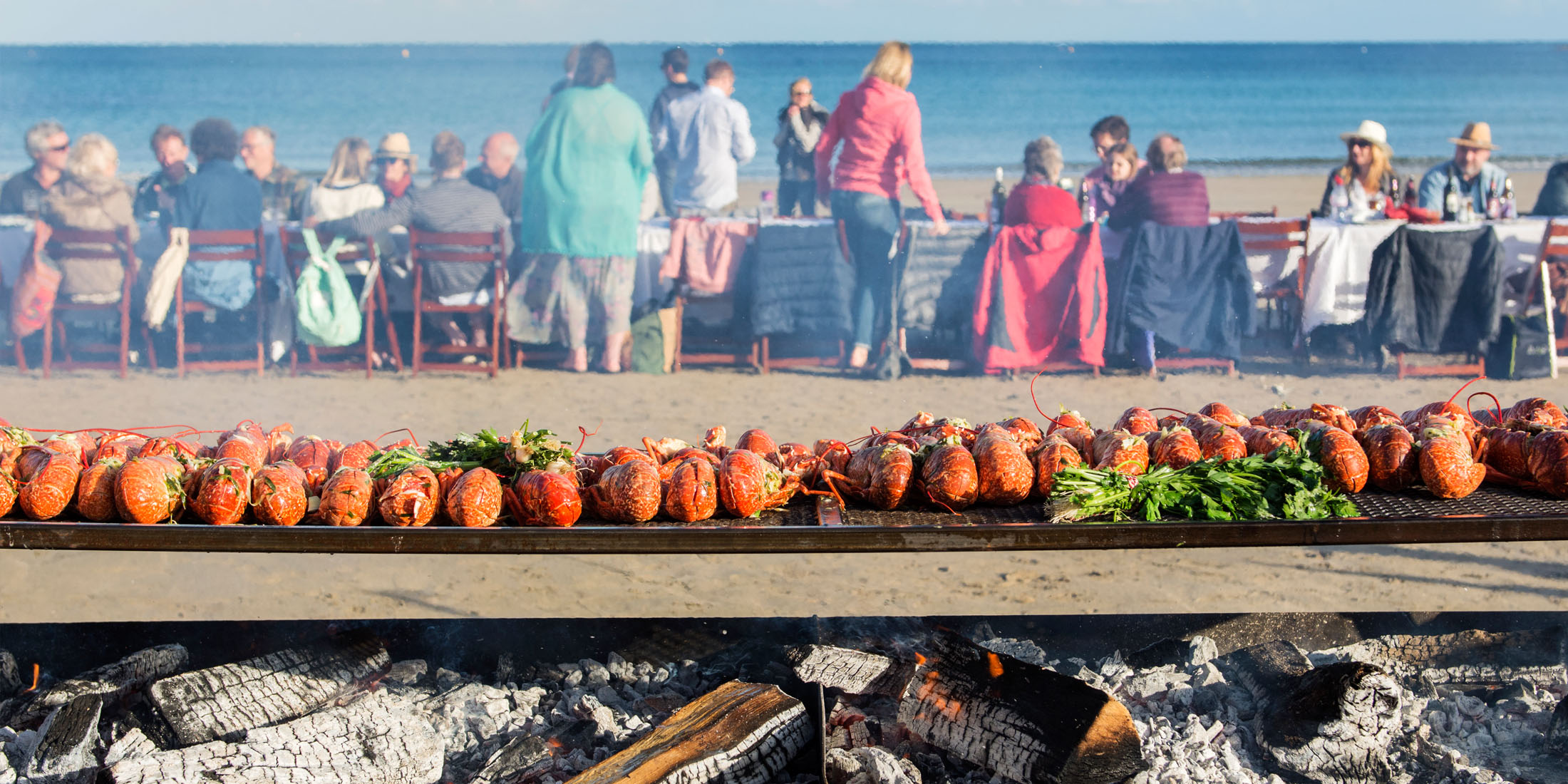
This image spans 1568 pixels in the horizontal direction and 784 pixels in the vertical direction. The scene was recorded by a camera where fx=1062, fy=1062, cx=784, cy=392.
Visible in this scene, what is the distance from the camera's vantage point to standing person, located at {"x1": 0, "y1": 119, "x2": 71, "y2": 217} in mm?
8016

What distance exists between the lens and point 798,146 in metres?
9.94

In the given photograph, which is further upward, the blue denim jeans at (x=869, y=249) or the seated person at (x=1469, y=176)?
the seated person at (x=1469, y=176)

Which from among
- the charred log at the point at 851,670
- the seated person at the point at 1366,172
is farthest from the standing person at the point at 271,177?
the seated person at the point at 1366,172

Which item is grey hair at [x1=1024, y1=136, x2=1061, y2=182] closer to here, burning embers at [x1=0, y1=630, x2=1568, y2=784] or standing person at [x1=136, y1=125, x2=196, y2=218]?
burning embers at [x1=0, y1=630, x2=1568, y2=784]

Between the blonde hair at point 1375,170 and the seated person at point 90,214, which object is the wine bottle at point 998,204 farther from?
the seated person at point 90,214

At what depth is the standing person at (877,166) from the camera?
749cm

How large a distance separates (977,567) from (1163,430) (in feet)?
5.31

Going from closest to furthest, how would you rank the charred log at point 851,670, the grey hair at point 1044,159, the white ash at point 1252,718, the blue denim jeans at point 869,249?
the white ash at point 1252,718
the charred log at point 851,670
the blue denim jeans at point 869,249
the grey hair at point 1044,159

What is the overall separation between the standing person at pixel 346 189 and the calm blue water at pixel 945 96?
15370 millimetres

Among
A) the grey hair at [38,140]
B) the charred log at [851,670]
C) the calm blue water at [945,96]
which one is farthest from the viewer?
the calm blue water at [945,96]

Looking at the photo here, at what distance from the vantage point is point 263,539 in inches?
106

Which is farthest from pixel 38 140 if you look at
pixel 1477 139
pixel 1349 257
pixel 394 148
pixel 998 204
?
pixel 1477 139

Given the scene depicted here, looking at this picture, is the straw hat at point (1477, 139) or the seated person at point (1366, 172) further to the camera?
the seated person at point (1366, 172)

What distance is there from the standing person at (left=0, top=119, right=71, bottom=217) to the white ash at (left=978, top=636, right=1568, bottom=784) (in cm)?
813
